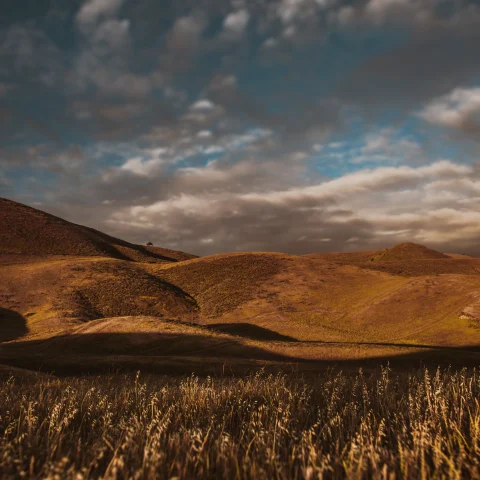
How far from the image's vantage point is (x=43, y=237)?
11919 cm

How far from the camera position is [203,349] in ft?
114

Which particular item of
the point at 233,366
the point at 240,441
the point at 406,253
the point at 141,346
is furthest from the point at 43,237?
the point at 406,253

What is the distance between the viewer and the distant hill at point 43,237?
360 feet

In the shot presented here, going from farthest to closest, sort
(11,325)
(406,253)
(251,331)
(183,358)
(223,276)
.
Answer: (406,253)
(223,276)
(11,325)
(251,331)
(183,358)

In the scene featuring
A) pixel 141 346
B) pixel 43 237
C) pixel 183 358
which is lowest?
pixel 141 346

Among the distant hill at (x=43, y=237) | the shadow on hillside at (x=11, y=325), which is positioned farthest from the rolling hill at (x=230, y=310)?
the distant hill at (x=43, y=237)

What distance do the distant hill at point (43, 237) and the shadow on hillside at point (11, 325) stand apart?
4539 cm

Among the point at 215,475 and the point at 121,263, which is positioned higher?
the point at 121,263

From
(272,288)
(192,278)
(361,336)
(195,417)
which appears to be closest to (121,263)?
(192,278)

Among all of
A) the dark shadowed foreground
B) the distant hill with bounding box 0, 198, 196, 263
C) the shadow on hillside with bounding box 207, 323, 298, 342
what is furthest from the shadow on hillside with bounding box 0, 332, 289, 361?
the distant hill with bounding box 0, 198, 196, 263

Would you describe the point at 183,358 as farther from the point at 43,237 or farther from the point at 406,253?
the point at 406,253

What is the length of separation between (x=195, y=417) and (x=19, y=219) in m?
137

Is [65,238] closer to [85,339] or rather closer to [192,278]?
[192,278]

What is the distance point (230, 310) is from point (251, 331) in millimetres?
12628
